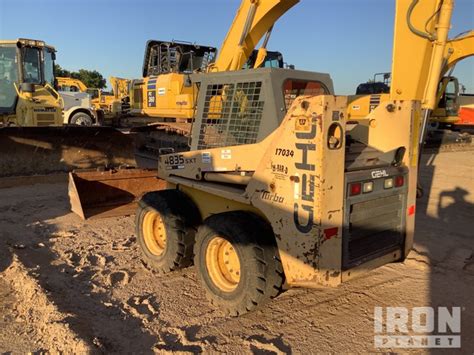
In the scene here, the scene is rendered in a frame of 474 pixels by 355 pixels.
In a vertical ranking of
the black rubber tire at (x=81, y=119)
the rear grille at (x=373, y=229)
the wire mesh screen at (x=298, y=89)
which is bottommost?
the rear grille at (x=373, y=229)

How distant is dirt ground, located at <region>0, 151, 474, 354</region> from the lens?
3.16 meters

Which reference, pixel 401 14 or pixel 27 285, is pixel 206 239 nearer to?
pixel 27 285

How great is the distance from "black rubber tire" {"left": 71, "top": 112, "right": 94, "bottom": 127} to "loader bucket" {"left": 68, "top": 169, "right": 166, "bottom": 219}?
9.99m

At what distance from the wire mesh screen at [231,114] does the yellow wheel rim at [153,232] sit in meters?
1.06

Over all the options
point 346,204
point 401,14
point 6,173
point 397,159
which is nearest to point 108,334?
point 346,204

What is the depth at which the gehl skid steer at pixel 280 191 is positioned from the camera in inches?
121

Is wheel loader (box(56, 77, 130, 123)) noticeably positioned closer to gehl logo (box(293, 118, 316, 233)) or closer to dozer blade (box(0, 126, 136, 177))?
dozer blade (box(0, 126, 136, 177))

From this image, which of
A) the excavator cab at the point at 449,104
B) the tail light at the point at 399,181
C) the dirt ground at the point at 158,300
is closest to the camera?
the dirt ground at the point at 158,300

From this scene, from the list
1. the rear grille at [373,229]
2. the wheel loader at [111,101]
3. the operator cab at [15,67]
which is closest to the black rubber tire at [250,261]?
the rear grille at [373,229]

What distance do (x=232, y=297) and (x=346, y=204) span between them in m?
1.25

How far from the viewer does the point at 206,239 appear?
374 cm

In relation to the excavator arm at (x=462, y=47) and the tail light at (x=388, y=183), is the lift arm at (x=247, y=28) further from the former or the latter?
the excavator arm at (x=462, y=47)

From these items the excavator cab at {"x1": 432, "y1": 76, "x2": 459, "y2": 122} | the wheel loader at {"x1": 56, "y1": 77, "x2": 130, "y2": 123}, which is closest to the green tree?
the wheel loader at {"x1": 56, "y1": 77, "x2": 130, "y2": 123}

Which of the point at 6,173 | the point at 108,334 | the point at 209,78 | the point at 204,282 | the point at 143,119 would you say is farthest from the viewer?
the point at 143,119
